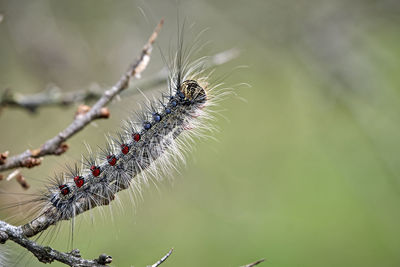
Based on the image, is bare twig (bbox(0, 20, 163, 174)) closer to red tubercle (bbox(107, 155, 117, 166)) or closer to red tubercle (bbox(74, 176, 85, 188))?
red tubercle (bbox(74, 176, 85, 188))

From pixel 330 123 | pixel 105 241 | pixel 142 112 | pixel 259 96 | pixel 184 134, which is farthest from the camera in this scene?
pixel 259 96

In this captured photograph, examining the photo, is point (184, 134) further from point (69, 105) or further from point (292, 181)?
point (292, 181)

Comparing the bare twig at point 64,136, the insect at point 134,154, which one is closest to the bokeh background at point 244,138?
the insect at point 134,154

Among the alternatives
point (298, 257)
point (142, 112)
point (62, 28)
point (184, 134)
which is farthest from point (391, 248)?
point (62, 28)

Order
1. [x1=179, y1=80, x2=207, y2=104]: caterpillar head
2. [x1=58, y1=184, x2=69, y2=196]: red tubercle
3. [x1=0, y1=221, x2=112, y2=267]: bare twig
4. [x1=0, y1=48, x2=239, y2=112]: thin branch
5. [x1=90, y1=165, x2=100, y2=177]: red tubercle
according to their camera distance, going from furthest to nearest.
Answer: [x1=0, y1=48, x2=239, y2=112]: thin branch < [x1=179, y1=80, x2=207, y2=104]: caterpillar head < [x1=90, y1=165, x2=100, y2=177]: red tubercle < [x1=58, y1=184, x2=69, y2=196]: red tubercle < [x1=0, y1=221, x2=112, y2=267]: bare twig

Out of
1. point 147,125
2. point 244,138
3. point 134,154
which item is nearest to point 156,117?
point 147,125

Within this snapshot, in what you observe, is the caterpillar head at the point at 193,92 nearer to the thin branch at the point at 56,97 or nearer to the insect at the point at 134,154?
the insect at the point at 134,154

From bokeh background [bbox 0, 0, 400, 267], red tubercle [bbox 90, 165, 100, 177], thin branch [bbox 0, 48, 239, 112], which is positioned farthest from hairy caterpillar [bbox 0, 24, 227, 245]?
bokeh background [bbox 0, 0, 400, 267]

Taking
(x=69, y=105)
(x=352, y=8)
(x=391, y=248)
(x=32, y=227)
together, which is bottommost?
(x=32, y=227)
